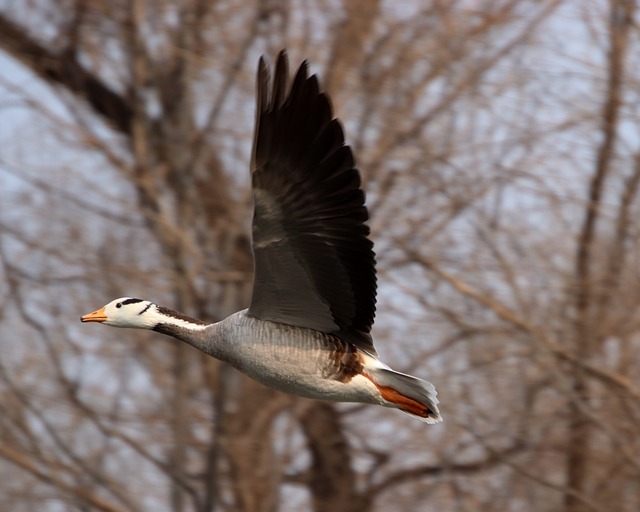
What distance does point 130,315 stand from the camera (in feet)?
18.7

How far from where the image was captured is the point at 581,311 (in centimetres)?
961

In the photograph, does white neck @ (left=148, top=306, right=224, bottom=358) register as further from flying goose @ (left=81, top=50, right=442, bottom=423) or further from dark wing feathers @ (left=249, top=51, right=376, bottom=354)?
dark wing feathers @ (left=249, top=51, right=376, bottom=354)

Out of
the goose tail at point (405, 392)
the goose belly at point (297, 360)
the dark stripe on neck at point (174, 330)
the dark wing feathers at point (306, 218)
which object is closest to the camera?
the dark wing feathers at point (306, 218)

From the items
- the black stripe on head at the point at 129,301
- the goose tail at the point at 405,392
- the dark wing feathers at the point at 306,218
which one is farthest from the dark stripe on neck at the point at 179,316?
the goose tail at the point at 405,392

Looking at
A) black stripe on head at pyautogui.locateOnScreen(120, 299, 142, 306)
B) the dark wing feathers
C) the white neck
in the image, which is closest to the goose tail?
the dark wing feathers

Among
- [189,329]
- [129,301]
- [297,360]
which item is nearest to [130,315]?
[129,301]

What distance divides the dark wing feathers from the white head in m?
0.64

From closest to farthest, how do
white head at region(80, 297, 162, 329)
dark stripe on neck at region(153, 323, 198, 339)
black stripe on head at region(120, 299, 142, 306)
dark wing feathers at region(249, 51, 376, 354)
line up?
1. dark wing feathers at region(249, 51, 376, 354)
2. dark stripe on neck at region(153, 323, 198, 339)
3. white head at region(80, 297, 162, 329)
4. black stripe on head at region(120, 299, 142, 306)

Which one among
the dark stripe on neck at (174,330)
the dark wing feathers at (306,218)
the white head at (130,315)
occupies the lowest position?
the dark stripe on neck at (174,330)

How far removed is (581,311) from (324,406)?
2.22 meters

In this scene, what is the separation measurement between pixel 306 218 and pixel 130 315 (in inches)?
49.4

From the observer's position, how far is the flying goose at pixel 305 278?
4680 mm

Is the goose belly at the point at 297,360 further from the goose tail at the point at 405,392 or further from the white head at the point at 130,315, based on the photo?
the white head at the point at 130,315

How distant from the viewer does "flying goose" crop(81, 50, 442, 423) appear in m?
4.68
